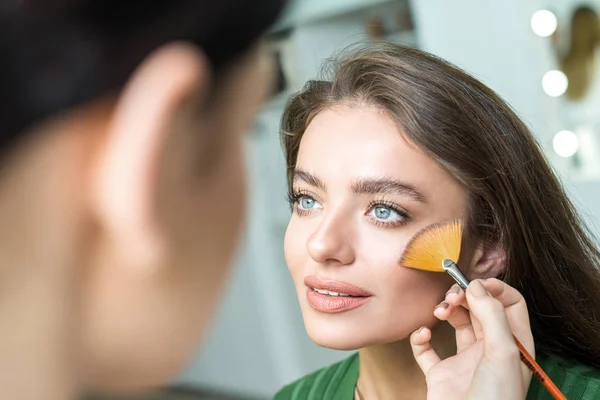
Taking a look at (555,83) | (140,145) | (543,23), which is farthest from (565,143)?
(140,145)

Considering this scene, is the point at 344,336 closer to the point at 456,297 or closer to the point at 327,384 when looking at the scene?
the point at 456,297

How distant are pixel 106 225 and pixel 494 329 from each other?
0.50m

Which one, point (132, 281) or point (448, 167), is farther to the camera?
point (448, 167)

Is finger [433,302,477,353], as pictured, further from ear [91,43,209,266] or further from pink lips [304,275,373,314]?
ear [91,43,209,266]

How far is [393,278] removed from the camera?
72 cm

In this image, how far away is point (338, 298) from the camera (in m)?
0.72

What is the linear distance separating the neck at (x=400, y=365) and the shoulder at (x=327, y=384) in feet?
0.25

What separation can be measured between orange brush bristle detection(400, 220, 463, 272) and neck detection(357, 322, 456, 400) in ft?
0.35

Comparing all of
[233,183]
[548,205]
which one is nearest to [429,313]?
[548,205]

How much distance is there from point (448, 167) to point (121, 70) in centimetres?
57

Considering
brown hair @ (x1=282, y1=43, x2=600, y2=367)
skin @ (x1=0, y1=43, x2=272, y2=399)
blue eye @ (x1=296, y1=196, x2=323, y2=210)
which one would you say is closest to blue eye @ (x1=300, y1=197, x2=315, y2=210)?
blue eye @ (x1=296, y1=196, x2=323, y2=210)

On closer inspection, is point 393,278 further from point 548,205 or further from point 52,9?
point 52,9

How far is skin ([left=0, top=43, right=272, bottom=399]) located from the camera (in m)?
0.20

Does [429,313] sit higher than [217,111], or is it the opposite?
[217,111]
